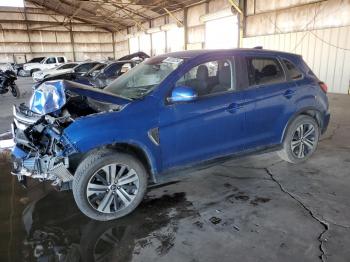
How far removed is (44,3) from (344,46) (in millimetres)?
27779

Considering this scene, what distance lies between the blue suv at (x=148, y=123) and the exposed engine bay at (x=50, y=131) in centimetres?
1

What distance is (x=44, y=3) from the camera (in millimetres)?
28969

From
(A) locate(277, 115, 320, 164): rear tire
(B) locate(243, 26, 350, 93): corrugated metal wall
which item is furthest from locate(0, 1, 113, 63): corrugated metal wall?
(A) locate(277, 115, 320, 164): rear tire

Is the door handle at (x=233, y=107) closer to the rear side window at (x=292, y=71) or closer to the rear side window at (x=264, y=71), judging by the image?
the rear side window at (x=264, y=71)

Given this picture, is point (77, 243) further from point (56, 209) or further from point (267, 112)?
point (267, 112)

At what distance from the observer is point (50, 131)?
311 centimetres

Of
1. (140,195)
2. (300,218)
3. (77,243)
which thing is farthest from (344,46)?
(77,243)

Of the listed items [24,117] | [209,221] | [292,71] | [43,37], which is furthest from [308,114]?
[43,37]

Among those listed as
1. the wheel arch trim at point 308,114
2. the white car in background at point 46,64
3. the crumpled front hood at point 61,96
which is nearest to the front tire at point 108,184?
the crumpled front hood at point 61,96

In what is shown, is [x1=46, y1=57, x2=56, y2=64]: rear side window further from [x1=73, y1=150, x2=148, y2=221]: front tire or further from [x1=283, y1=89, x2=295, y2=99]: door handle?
[x1=73, y1=150, x2=148, y2=221]: front tire

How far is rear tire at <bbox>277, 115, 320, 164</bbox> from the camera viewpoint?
14.3 ft

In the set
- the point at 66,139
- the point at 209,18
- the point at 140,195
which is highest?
the point at 209,18

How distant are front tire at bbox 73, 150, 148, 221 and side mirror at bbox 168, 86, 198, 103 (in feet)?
2.55

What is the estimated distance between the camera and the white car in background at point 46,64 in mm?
23303
